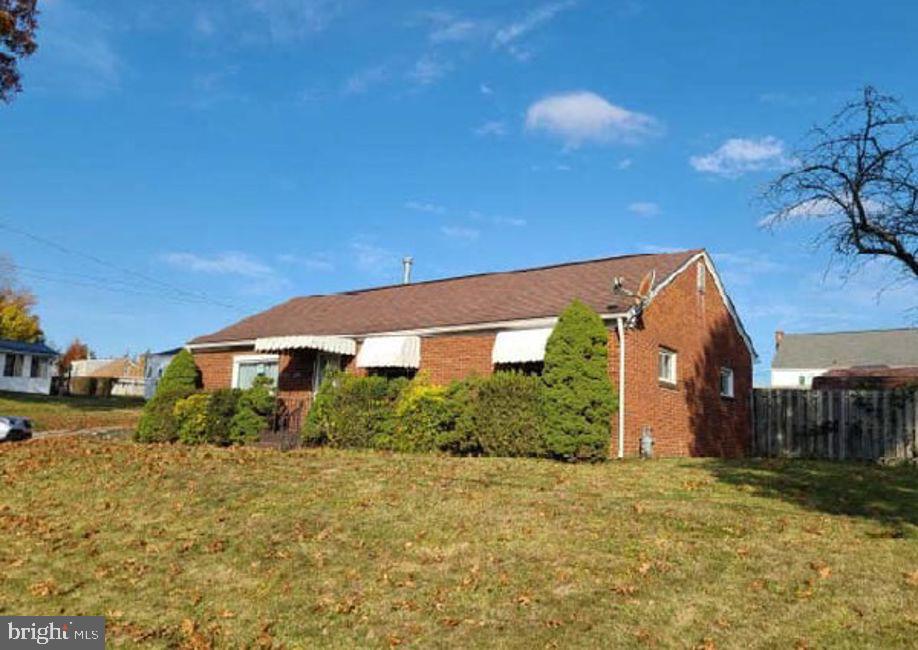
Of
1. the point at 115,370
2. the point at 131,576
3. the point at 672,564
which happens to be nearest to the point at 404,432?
the point at 131,576

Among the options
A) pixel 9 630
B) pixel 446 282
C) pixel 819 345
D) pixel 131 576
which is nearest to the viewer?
pixel 9 630

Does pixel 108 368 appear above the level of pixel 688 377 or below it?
above

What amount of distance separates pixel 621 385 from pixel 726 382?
7.20 metres

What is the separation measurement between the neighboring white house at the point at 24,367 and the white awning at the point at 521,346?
4132cm

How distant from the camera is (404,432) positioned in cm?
1698

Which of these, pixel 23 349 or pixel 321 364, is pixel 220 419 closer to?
pixel 321 364

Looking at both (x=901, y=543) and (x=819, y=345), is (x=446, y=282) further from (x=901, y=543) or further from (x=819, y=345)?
(x=819, y=345)

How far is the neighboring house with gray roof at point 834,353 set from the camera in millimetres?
55469

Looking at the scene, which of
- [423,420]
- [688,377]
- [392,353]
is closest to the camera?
[423,420]

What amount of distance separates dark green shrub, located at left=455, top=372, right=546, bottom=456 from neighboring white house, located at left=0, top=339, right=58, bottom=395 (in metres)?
42.1

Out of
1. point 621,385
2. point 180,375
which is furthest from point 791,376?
point 180,375

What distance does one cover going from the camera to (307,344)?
810 inches

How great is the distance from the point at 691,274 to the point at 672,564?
47.5 ft

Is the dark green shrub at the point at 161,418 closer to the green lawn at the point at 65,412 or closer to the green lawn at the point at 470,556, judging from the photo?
the green lawn at the point at 65,412
